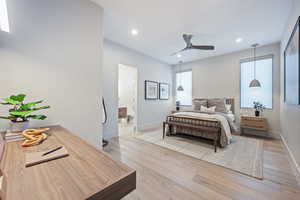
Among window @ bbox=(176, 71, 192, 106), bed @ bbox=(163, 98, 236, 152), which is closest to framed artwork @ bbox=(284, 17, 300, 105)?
bed @ bbox=(163, 98, 236, 152)

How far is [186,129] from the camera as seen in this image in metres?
3.46

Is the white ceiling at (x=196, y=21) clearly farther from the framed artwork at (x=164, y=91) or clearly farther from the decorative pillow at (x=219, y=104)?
the framed artwork at (x=164, y=91)

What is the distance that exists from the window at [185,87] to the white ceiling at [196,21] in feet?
6.64

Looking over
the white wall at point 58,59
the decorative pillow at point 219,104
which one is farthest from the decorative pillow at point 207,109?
the white wall at point 58,59

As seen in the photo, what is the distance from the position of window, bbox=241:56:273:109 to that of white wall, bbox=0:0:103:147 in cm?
461

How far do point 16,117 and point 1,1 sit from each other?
107 centimetres

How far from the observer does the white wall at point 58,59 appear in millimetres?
1490

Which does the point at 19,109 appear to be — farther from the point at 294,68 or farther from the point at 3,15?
the point at 294,68

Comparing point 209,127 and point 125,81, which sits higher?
point 125,81

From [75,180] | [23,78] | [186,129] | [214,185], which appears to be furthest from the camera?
[186,129]

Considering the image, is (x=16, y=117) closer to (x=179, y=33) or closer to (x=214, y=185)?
(x=214, y=185)

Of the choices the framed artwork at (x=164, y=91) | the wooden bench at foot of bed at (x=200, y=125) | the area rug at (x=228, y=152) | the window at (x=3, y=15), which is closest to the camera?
the window at (x=3, y=15)

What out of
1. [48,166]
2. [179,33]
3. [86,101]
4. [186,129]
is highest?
[179,33]

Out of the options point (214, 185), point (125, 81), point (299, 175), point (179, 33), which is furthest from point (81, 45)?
point (125, 81)
